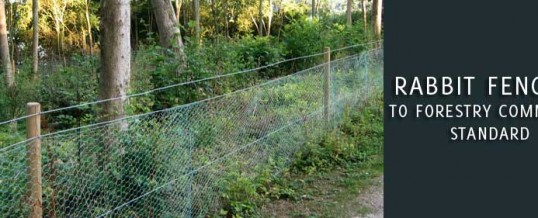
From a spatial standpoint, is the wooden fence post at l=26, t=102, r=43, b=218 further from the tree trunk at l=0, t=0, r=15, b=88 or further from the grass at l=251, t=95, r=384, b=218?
the tree trunk at l=0, t=0, r=15, b=88

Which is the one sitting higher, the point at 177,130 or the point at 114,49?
the point at 114,49

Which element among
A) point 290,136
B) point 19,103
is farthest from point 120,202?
point 19,103

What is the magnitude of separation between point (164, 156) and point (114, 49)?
6.55 feet

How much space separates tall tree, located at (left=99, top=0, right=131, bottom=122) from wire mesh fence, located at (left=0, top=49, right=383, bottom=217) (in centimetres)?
121

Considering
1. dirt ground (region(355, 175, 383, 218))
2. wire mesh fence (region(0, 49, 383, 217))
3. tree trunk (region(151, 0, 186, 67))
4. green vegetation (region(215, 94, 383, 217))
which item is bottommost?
dirt ground (region(355, 175, 383, 218))

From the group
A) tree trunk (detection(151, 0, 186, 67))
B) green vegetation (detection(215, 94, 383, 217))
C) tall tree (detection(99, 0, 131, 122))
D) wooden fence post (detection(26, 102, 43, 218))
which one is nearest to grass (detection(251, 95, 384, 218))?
green vegetation (detection(215, 94, 383, 217))

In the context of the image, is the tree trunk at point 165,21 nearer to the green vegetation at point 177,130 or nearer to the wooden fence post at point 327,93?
the green vegetation at point 177,130

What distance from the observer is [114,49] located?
627cm

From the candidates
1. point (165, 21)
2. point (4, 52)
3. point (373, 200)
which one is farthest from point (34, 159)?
point (4, 52)

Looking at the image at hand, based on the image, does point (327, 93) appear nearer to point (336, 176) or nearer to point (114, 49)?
point (336, 176)

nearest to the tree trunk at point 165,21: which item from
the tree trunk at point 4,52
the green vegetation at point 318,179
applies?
the tree trunk at point 4,52

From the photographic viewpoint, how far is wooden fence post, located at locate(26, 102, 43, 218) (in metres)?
3.54

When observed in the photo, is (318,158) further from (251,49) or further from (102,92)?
(251,49)

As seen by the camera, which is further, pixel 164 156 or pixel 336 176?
pixel 336 176
